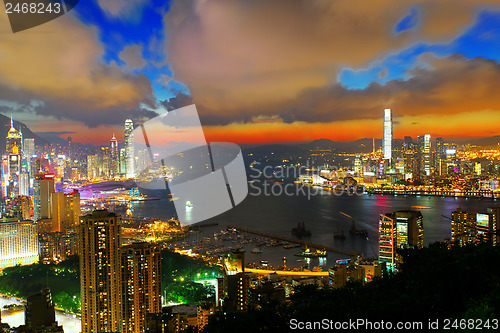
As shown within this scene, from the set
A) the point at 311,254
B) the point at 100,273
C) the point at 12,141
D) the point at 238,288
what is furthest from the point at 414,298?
the point at 12,141

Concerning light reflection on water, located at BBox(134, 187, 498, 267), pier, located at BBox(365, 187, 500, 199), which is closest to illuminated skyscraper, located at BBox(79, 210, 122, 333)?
light reflection on water, located at BBox(134, 187, 498, 267)

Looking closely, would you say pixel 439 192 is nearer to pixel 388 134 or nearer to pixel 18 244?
pixel 388 134

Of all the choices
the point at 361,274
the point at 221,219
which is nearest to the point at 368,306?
the point at 361,274

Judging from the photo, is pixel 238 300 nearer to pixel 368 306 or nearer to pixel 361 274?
pixel 361 274

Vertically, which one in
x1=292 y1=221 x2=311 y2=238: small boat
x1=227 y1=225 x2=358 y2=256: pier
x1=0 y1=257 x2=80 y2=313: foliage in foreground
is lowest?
x1=0 y1=257 x2=80 y2=313: foliage in foreground

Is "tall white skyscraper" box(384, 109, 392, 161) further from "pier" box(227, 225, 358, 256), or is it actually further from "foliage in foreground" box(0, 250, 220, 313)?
"foliage in foreground" box(0, 250, 220, 313)

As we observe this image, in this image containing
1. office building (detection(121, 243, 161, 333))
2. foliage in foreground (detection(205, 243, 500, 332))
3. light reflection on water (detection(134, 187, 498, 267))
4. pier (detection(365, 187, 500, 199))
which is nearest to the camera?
foliage in foreground (detection(205, 243, 500, 332))
